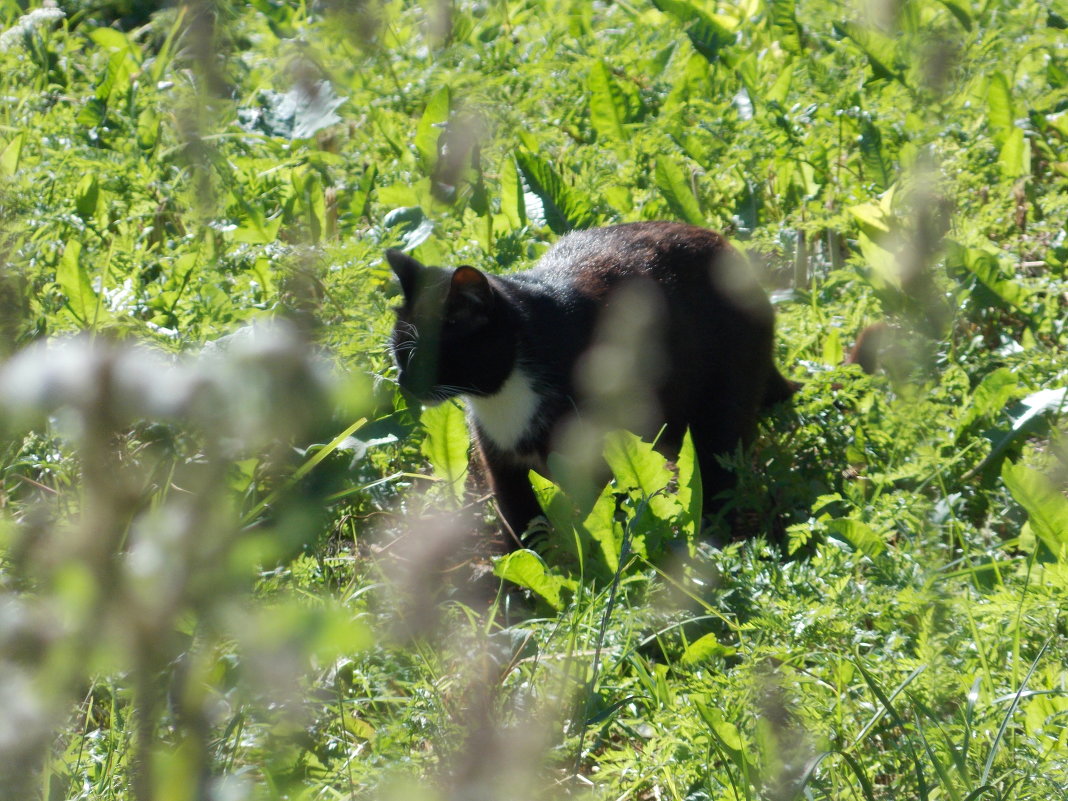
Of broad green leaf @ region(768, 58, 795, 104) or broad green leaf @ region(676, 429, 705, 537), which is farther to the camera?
broad green leaf @ region(768, 58, 795, 104)

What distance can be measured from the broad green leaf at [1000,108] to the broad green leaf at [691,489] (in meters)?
2.00

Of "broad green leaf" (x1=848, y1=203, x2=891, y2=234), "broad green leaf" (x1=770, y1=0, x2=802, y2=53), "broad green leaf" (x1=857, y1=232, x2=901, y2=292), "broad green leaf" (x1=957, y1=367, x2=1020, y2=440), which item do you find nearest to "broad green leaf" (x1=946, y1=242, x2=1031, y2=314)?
"broad green leaf" (x1=857, y1=232, x2=901, y2=292)

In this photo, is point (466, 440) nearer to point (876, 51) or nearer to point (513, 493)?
point (513, 493)

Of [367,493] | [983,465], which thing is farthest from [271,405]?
[983,465]

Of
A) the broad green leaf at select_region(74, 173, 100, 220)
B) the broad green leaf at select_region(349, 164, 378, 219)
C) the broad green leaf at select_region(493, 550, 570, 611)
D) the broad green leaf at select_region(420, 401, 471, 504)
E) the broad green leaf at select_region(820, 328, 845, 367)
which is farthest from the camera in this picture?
the broad green leaf at select_region(74, 173, 100, 220)

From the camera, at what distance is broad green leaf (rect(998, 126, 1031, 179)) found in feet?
12.0

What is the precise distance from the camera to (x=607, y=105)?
13.6 ft

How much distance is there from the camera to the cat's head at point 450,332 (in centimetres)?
279

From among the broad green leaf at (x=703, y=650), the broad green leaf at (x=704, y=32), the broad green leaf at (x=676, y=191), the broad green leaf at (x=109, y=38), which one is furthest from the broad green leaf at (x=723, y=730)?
the broad green leaf at (x=109, y=38)

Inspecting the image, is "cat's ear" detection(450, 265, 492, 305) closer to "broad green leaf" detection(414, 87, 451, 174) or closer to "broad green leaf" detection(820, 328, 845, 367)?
"broad green leaf" detection(820, 328, 845, 367)

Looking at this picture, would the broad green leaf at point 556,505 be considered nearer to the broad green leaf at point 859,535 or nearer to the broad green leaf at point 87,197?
the broad green leaf at point 859,535

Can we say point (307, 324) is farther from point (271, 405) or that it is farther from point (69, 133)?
point (69, 133)

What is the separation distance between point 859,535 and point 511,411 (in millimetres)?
1026

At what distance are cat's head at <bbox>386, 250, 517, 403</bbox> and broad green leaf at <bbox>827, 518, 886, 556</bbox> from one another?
1.01 metres
